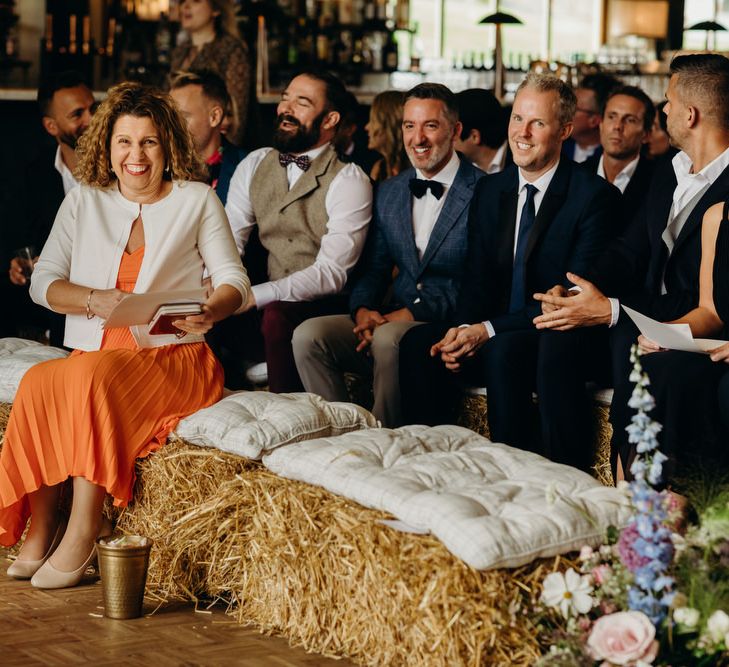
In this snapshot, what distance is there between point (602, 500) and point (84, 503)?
1.44 metres

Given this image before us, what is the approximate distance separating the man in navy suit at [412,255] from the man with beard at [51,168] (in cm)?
141

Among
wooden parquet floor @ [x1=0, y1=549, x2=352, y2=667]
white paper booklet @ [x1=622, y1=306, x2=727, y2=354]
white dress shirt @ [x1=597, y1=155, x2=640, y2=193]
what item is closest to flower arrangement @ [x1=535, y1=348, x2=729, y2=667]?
wooden parquet floor @ [x1=0, y1=549, x2=352, y2=667]

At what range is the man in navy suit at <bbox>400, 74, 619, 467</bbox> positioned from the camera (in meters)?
3.75

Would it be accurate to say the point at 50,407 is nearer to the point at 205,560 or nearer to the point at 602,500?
the point at 205,560

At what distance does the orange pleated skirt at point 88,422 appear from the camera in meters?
3.38

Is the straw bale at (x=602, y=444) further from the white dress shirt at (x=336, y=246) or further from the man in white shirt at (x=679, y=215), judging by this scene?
the white dress shirt at (x=336, y=246)

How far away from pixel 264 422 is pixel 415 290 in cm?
125

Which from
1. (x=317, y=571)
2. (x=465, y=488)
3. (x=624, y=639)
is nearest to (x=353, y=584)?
(x=317, y=571)

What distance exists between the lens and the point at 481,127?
5.43 metres

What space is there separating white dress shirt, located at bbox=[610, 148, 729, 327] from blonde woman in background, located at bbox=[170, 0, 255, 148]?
10.3 feet

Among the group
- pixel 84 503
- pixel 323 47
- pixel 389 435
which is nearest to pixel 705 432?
pixel 389 435

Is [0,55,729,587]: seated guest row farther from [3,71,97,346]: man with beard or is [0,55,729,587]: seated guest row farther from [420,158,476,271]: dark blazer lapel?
[3,71,97,346]: man with beard

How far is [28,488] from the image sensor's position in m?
3.44

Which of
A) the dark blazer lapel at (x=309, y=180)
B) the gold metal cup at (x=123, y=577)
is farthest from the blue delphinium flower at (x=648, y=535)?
the dark blazer lapel at (x=309, y=180)
